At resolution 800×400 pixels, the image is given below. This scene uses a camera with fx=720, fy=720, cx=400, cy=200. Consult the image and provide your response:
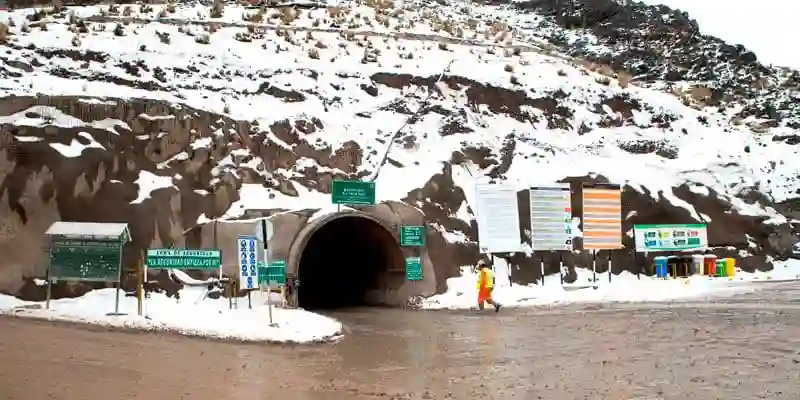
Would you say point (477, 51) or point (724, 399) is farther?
point (477, 51)

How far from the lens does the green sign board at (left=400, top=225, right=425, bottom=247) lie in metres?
20.2

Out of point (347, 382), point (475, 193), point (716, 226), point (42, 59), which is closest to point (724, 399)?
point (347, 382)

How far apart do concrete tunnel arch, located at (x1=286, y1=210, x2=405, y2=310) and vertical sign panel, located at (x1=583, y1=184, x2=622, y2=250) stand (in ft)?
20.1

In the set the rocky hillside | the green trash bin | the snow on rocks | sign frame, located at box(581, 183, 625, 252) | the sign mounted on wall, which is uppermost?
the rocky hillside

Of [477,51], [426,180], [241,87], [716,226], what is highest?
[477,51]

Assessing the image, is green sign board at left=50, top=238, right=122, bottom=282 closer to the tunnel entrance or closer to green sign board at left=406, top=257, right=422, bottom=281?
the tunnel entrance

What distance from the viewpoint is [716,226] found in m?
24.1

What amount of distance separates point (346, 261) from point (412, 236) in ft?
18.7

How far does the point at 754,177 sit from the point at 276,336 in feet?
66.4

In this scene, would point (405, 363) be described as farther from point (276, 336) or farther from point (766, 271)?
point (766, 271)

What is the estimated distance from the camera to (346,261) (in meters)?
25.4

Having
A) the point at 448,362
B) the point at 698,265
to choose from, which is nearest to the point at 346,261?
the point at 698,265

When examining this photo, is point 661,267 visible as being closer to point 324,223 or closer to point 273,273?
point 324,223

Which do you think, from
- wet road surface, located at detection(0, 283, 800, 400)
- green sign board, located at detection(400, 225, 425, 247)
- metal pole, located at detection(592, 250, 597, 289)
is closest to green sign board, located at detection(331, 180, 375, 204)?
green sign board, located at detection(400, 225, 425, 247)
